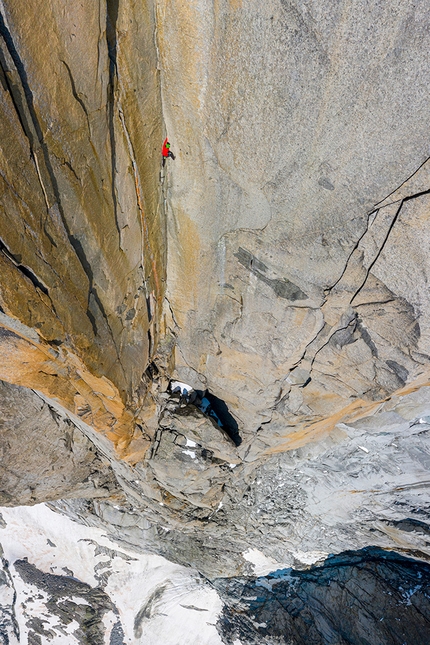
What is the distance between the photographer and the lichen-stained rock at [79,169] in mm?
1685

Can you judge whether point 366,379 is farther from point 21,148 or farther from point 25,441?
point 25,441

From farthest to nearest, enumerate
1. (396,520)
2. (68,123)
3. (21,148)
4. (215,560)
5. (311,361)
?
1. (215,560)
2. (396,520)
3. (311,361)
4. (68,123)
5. (21,148)

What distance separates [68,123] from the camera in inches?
76.6

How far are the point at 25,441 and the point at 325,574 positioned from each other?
460 cm

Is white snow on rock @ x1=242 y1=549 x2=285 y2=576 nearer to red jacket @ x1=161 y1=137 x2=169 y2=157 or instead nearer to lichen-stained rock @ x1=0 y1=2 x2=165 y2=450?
lichen-stained rock @ x1=0 y1=2 x2=165 y2=450

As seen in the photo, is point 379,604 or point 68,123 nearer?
point 68,123

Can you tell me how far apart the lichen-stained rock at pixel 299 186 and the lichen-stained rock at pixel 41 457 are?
61.3 inches

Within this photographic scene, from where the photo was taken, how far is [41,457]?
158 inches

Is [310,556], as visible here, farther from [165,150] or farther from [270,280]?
[165,150]

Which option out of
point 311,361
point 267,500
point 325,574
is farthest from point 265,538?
point 311,361

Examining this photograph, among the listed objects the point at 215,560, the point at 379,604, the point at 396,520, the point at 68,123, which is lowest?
the point at 215,560

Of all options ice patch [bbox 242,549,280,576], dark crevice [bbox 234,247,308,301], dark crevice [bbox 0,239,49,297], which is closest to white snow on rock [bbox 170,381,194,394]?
dark crevice [bbox 234,247,308,301]

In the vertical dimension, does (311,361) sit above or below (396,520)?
above

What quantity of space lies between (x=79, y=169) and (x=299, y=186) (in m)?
1.17
